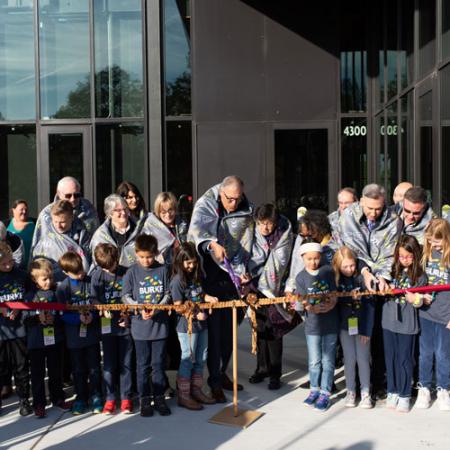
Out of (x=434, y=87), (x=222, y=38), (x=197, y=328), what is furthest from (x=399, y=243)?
(x=222, y=38)

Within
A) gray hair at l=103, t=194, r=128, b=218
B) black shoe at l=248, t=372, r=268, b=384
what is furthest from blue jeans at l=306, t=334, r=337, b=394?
gray hair at l=103, t=194, r=128, b=218

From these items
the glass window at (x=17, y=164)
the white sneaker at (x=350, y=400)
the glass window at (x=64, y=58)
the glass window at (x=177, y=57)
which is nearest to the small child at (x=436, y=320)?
the white sneaker at (x=350, y=400)

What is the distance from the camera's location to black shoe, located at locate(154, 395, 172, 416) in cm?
534

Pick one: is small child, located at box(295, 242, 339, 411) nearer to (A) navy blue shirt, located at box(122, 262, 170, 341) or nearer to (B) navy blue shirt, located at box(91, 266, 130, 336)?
(A) navy blue shirt, located at box(122, 262, 170, 341)

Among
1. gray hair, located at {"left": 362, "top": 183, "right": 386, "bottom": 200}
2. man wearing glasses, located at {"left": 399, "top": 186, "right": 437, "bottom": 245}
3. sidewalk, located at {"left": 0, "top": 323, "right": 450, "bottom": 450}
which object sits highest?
gray hair, located at {"left": 362, "top": 183, "right": 386, "bottom": 200}

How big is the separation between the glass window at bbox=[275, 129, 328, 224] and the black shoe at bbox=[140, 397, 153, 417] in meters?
6.68

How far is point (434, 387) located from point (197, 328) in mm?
2229

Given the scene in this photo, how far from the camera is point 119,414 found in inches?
212

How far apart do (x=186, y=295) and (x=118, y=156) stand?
721 cm

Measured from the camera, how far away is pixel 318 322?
5492mm

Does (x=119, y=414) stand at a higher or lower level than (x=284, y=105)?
lower

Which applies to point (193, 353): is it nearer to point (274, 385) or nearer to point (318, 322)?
point (274, 385)

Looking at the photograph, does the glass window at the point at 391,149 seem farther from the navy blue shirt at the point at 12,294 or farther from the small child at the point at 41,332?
the navy blue shirt at the point at 12,294

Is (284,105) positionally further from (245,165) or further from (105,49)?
(105,49)
